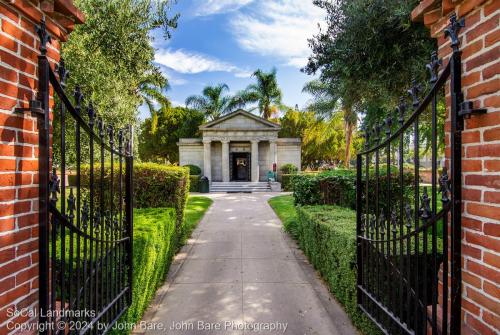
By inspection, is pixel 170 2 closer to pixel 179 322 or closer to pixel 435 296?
pixel 179 322

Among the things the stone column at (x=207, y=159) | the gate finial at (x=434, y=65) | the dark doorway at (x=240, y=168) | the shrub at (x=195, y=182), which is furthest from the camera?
the dark doorway at (x=240, y=168)

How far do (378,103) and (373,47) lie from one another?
4.82 ft

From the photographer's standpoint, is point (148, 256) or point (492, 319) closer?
point (492, 319)

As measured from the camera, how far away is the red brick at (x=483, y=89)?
163cm

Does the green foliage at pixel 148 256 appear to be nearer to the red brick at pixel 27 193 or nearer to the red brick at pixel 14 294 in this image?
the red brick at pixel 14 294

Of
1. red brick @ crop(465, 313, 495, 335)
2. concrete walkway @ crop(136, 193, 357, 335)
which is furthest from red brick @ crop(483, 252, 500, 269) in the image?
concrete walkway @ crop(136, 193, 357, 335)

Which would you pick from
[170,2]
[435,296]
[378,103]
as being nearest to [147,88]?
[170,2]

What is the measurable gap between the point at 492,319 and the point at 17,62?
124 inches

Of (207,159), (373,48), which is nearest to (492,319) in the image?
(373,48)

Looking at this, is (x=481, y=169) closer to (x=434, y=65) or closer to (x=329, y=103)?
(x=434, y=65)

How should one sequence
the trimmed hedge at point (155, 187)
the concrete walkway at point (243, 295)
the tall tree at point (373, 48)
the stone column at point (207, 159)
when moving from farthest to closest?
1. the stone column at point (207, 159)
2. the trimmed hedge at point (155, 187)
3. the tall tree at point (373, 48)
4. the concrete walkway at point (243, 295)

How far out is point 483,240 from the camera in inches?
67.3

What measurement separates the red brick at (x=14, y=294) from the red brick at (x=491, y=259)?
110 inches

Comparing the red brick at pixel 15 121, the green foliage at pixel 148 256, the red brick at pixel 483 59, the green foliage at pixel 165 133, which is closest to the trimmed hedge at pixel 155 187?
the green foliage at pixel 148 256
